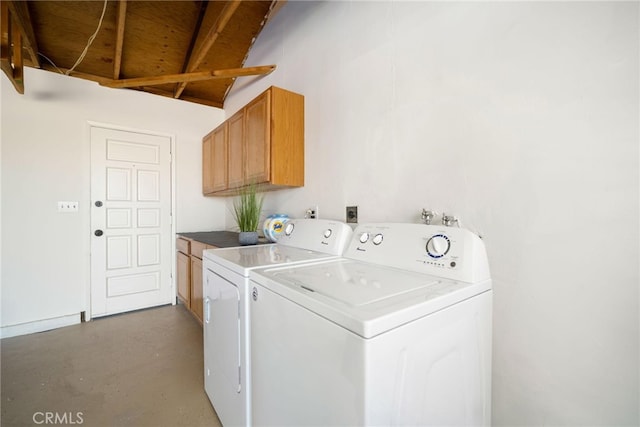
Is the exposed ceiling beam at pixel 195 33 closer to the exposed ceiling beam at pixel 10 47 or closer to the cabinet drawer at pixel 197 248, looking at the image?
the exposed ceiling beam at pixel 10 47

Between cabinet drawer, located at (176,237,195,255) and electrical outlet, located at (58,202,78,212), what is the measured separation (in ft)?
3.31

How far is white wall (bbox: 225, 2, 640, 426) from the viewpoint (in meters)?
0.81

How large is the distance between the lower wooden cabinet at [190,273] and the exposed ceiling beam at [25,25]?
2026mm

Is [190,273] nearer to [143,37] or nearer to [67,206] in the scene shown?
[67,206]

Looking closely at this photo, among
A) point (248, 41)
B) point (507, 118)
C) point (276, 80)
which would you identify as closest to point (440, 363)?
point (507, 118)

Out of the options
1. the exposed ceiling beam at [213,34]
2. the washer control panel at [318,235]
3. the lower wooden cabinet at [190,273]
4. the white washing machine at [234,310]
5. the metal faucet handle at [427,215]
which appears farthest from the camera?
the lower wooden cabinet at [190,273]

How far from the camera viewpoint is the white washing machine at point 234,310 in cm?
110

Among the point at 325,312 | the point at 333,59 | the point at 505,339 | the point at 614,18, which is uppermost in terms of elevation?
the point at 333,59

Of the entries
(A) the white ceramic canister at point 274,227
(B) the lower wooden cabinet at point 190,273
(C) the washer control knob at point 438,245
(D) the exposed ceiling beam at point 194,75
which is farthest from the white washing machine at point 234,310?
(D) the exposed ceiling beam at point 194,75

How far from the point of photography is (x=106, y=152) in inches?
114

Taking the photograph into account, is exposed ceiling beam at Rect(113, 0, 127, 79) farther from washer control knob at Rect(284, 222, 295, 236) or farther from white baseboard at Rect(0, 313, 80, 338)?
white baseboard at Rect(0, 313, 80, 338)

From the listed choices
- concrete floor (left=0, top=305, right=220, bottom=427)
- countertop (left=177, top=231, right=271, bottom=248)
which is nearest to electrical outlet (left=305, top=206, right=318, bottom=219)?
countertop (left=177, top=231, right=271, bottom=248)

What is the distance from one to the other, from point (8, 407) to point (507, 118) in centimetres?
300

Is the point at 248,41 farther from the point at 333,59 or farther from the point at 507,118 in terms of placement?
the point at 507,118
